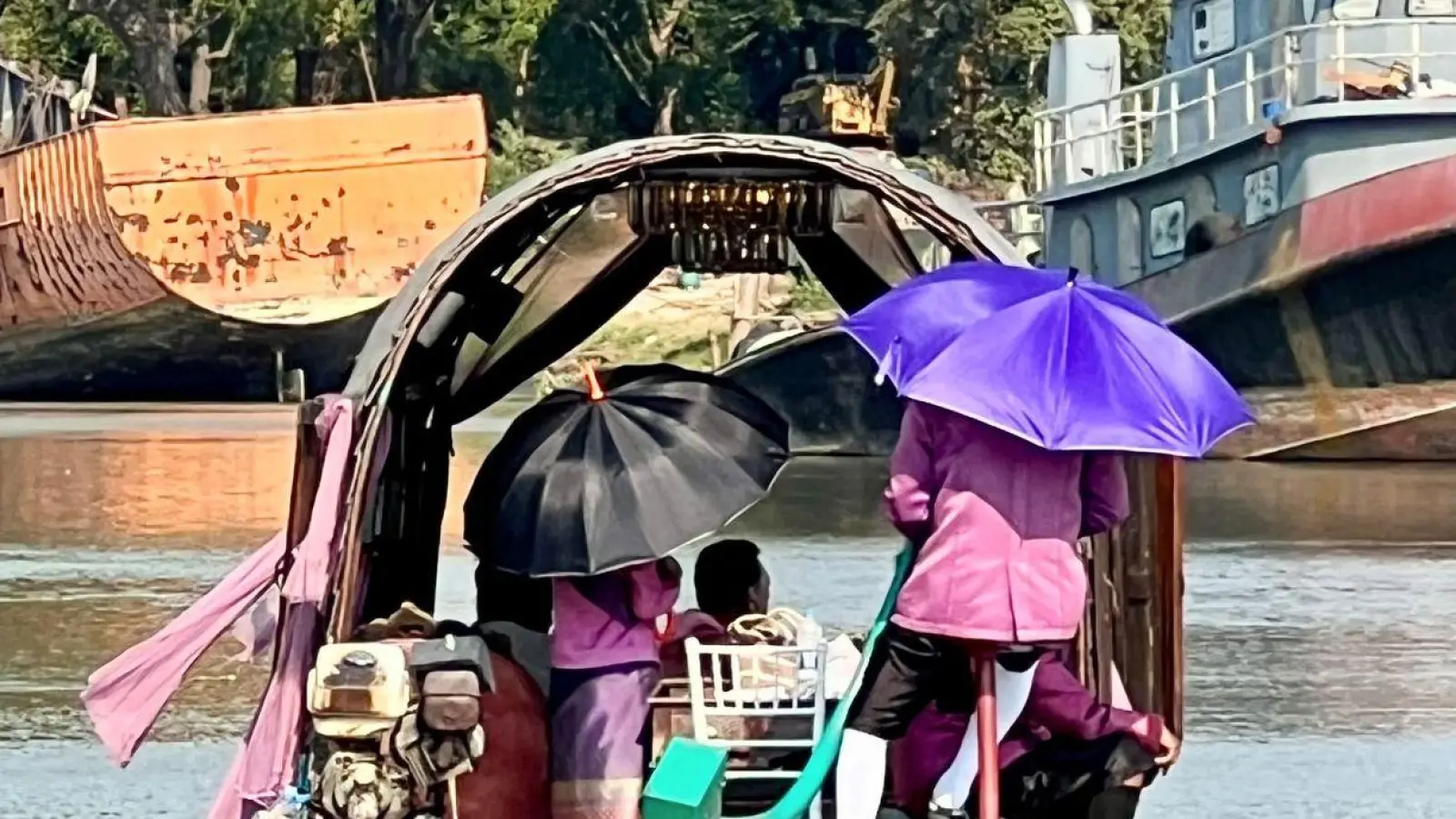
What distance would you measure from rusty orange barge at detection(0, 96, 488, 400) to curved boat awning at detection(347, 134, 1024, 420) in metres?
28.4

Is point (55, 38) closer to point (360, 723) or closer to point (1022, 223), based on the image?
point (1022, 223)

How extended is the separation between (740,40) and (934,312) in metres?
55.7

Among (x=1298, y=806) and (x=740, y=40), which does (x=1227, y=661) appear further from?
(x=740, y=40)

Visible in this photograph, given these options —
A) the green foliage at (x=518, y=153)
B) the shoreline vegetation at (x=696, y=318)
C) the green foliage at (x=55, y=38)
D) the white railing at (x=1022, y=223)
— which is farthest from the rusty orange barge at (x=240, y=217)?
the green foliage at (x=55, y=38)

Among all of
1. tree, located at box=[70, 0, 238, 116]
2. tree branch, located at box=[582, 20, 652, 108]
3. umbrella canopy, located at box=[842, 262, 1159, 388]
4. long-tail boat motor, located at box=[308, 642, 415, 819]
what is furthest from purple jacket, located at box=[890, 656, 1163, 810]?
tree branch, located at box=[582, 20, 652, 108]

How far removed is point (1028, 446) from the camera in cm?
641

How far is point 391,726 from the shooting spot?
20.8ft

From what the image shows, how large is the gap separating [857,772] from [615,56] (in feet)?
185

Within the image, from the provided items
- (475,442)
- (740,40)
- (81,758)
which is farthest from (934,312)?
(740,40)

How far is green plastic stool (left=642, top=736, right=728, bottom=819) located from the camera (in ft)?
21.3

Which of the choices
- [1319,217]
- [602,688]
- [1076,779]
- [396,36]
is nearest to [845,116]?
[602,688]

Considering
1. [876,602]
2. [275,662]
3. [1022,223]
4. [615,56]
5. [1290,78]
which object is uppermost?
[615,56]

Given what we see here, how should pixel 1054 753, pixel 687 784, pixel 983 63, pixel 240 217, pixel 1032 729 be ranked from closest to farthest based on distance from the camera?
1. pixel 687 784
2. pixel 1054 753
3. pixel 1032 729
4. pixel 240 217
5. pixel 983 63

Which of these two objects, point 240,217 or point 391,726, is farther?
point 240,217
